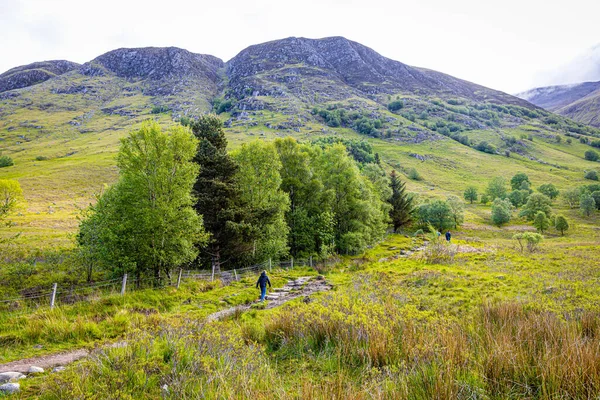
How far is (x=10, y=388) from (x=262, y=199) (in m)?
22.8

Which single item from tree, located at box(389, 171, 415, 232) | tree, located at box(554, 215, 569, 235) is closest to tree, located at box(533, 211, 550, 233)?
tree, located at box(554, 215, 569, 235)

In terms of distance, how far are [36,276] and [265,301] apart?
20.2m

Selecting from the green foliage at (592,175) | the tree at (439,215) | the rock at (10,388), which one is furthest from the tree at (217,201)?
the green foliage at (592,175)

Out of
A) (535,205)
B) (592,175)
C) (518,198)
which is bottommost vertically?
(518,198)

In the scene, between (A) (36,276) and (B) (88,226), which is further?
(A) (36,276)

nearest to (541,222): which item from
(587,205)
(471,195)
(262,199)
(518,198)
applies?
(587,205)

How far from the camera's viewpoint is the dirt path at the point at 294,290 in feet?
52.9

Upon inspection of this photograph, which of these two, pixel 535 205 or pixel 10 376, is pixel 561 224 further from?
pixel 10 376

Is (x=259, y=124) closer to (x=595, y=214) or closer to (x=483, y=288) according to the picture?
(x=595, y=214)

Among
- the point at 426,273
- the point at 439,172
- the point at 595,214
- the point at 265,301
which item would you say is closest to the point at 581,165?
the point at 439,172

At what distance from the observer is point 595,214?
8538cm

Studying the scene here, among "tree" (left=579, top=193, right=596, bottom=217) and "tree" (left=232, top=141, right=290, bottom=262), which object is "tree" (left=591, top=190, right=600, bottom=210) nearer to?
"tree" (left=579, top=193, right=596, bottom=217)

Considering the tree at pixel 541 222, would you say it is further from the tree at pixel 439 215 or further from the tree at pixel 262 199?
the tree at pixel 262 199

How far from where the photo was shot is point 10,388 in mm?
6180
